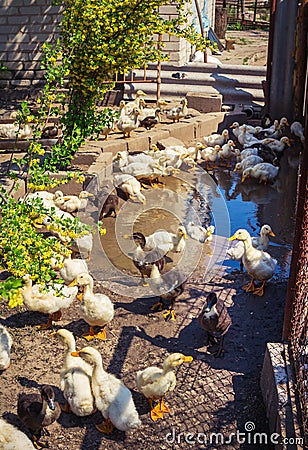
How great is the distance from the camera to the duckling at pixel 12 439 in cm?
428

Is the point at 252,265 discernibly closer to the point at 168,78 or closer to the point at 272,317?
the point at 272,317

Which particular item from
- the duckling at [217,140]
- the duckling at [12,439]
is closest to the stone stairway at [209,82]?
the duckling at [217,140]

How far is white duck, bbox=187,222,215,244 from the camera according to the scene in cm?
797

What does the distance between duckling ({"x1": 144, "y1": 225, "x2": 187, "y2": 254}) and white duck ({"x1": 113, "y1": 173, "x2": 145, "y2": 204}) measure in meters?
1.96

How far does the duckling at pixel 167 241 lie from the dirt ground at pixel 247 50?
14.2 meters

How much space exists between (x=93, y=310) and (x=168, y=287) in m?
1.02

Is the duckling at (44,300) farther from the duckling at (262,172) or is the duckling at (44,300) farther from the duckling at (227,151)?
the duckling at (227,151)

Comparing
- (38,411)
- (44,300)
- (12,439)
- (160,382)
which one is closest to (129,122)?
(44,300)

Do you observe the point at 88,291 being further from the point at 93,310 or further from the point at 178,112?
the point at 178,112

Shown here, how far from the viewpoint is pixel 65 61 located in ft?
28.2

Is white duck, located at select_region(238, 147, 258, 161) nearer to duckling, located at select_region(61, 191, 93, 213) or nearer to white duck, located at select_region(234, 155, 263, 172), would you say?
white duck, located at select_region(234, 155, 263, 172)

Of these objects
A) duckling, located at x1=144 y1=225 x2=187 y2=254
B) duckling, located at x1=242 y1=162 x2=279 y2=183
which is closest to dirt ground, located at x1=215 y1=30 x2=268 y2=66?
duckling, located at x1=242 y1=162 x2=279 y2=183

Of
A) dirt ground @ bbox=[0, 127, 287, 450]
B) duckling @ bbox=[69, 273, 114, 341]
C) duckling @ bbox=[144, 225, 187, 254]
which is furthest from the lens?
duckling @ bbox=[144, 225, 187, 254]

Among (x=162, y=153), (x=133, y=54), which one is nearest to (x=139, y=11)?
(x=133, y=54)
